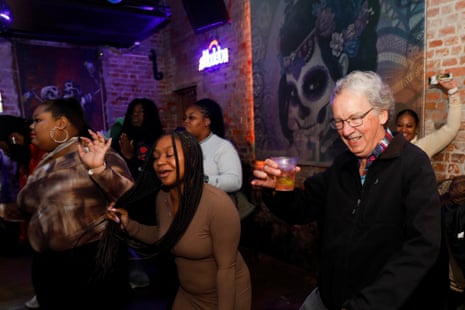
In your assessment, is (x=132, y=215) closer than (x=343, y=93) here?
No

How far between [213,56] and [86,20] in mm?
1908

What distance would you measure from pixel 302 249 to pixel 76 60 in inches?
198

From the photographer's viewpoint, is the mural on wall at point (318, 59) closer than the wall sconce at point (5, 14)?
Yes

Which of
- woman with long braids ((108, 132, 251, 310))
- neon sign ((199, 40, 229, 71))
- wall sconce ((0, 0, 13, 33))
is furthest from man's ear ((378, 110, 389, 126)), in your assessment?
wall sconce ((0, 0, 13, 33))

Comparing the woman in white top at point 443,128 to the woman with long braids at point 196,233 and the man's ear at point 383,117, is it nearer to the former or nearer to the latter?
the man's ear at point 383,117

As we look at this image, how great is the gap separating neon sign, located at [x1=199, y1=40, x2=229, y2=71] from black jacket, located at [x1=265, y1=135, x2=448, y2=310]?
423cm

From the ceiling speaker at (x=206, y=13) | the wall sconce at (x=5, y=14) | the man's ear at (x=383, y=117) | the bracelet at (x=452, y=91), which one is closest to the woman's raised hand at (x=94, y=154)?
the man's ear at (x=383, y=117)

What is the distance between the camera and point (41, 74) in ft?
20.0

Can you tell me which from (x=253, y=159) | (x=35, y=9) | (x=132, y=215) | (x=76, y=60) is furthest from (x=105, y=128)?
(x=132, y=215)

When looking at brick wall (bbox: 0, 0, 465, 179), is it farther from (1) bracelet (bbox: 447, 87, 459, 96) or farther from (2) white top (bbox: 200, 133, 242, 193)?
(2) white top (bbox: 200, 133, 242, 193)

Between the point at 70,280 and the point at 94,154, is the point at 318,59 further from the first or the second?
the point at 70,280

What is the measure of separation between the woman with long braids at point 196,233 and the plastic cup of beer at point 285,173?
35 cm

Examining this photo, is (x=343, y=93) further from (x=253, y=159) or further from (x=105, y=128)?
(x=105, y=128)

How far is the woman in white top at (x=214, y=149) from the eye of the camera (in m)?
3.13
